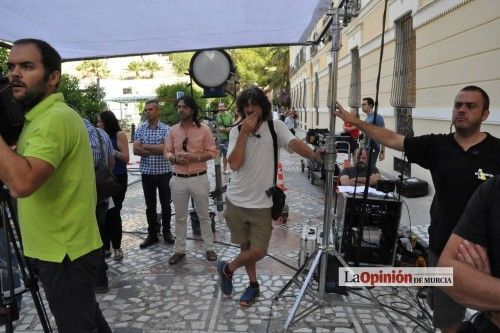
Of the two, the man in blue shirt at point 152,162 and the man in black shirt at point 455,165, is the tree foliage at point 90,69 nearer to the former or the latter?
the man in blue shirt at point 152,162

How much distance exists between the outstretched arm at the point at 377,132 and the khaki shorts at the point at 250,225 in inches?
39.0

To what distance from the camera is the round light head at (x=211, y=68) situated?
4.88 meters

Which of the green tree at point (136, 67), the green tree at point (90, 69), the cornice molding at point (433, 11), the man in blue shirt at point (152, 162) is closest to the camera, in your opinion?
the man in blue shirt at point (152, 162)

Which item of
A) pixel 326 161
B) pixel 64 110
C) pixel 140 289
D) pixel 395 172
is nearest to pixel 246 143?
pixel 326 161

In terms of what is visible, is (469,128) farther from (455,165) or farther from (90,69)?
(90,69)

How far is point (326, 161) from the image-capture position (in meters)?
2.86

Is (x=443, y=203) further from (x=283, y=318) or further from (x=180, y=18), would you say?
(x=180, y=18)

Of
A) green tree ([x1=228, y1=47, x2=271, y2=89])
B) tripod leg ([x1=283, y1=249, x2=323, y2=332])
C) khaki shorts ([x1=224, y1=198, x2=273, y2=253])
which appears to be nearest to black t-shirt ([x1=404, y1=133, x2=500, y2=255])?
tripod leg ([x1=283, y1=249, x2=323, y2=332])

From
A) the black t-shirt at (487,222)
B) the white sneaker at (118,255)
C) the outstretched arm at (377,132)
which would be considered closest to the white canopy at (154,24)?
the outstretched arm at (377,132)

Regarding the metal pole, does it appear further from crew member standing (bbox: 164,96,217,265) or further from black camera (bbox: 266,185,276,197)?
crew member standing (bbox: 164,96,217,265)

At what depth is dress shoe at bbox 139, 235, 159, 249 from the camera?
15.6 ft

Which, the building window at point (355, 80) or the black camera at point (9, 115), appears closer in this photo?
the black camera at point (9, 115)

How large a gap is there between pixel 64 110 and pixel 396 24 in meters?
8.12

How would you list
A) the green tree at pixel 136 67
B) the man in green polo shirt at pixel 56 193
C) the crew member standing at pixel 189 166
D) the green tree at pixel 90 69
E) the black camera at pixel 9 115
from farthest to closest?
the green tree at pixel 136 67
the green tree at pixel 90 69
the crew member standing at pixel 189 166
the black camera at pixel 9 115
the man in green polo shirt at pixel 56 193
